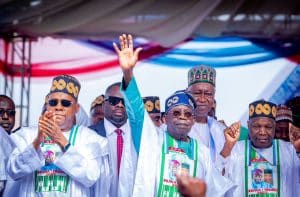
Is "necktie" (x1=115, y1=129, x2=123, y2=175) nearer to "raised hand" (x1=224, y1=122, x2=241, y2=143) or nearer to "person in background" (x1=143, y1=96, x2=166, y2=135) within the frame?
"person in background" (x1=143, y1=96, x2=166, y2=135)

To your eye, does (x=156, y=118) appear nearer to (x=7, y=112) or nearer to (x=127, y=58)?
(x=7, y=112)

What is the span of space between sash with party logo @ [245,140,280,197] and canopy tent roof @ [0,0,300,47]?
9.84ft

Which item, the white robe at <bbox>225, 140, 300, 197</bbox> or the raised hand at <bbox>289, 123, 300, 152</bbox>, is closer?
the raised hand at <bbox>289, 123, 300, 152</bbox>

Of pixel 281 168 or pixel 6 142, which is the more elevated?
pixel 6 142

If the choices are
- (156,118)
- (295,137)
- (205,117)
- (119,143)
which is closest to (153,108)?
(156,118)

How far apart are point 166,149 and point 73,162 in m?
0.75

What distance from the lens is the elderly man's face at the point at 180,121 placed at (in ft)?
17.6

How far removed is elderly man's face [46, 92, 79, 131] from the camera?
5.41 m

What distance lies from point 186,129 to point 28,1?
3.85 metres

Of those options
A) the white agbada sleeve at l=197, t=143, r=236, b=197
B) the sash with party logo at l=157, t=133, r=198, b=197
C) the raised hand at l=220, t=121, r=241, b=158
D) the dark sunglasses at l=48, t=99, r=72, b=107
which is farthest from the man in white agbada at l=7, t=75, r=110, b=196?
the raised hand at l=220, t=121, r=241, b=158

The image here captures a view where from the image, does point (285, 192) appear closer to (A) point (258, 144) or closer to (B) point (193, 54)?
(A) point (258, 144)

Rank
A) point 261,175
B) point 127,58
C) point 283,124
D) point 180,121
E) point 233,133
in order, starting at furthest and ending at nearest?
point 283,124, point 261,175, point 233,133, point 180,121, point 127,58

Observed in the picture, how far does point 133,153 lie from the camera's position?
5.32 metres

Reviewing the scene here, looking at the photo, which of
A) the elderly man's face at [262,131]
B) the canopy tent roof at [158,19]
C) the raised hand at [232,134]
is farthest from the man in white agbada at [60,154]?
the canopy tent roof at [158,19]
